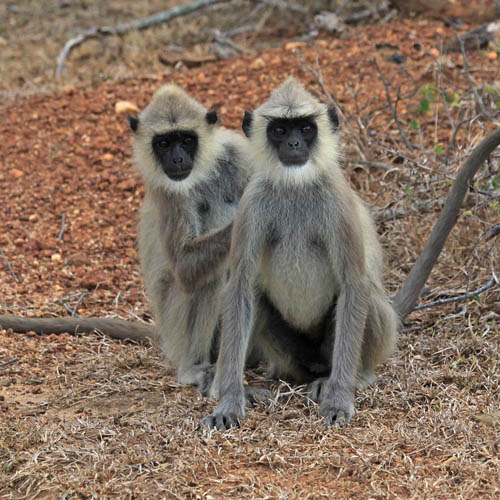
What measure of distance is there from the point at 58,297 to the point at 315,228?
90.0 inches

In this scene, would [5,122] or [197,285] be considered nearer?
[197,285]

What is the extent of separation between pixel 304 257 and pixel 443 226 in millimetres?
758

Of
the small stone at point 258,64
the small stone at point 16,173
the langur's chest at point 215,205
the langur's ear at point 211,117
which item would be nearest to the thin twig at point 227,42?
the small stone at point 258,64

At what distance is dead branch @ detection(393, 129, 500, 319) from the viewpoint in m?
3.88

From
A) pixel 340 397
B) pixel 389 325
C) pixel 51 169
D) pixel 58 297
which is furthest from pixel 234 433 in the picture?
pixel 51 169

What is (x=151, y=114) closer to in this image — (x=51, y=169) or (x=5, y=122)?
(x=51, y=169)

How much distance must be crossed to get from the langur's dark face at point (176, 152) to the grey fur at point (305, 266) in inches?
20.9

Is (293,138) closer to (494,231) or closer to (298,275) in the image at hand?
(298,275)

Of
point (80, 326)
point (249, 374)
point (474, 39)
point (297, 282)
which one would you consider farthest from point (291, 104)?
point (474, 39)

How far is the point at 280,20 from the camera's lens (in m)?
9.02

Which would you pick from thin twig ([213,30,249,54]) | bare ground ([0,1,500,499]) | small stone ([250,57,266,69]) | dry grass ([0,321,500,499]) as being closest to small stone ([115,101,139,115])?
bare ground ([0,1,500,499])

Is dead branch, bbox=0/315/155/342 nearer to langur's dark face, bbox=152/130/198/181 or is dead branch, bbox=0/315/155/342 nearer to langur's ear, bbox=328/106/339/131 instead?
langur's dark face, bbox=152/130/198/181

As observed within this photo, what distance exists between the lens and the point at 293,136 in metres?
3.69

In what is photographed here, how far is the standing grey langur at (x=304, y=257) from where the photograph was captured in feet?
12.1
